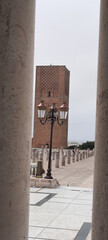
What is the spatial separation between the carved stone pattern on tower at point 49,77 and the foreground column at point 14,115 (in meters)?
39.1

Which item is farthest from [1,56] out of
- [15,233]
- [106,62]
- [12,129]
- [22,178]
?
[15,233]

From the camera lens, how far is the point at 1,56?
1.56 m

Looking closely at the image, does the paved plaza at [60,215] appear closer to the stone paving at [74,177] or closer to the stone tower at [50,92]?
the stone paving at [74,177]

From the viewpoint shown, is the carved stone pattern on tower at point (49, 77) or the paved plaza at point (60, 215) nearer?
the paved plaza at point (60, 215)

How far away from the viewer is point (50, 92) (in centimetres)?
4128

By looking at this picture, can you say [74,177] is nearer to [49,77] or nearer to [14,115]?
[14,115]

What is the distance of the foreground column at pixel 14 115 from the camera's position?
61.6 inches

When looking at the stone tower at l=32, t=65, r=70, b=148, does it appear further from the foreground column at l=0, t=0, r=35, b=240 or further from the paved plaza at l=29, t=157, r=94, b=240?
the foreground column at l=0, t=0, r=35, b=240

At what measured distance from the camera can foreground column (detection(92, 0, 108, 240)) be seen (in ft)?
4.92

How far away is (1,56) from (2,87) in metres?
0.15

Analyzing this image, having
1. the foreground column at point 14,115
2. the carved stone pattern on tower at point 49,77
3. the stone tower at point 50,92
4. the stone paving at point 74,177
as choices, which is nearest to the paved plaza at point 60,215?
the stone paving at point 74,177

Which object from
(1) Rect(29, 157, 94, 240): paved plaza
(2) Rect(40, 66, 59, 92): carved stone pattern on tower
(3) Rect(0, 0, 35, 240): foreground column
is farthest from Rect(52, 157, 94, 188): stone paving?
(2) Rect(40, 66, 59, 92): carved stone pattern on tower

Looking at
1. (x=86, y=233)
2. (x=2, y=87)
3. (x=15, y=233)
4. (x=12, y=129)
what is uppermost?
(x=2, y=87)

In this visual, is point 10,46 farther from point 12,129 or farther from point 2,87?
point 12,129
